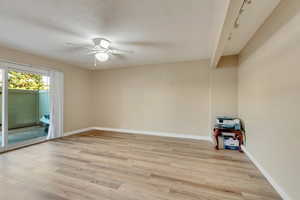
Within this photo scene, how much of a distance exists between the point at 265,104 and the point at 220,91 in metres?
1.75

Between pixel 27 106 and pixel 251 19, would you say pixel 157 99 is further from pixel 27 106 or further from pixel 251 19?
pixel 27 106

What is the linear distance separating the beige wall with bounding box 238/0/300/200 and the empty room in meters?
0.02

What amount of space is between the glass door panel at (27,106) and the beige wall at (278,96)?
16.9 ft

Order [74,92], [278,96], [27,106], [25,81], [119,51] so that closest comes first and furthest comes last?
[278,96], [119,51], [25,81], [27,106], [74,92]

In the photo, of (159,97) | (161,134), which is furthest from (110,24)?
(161,134)

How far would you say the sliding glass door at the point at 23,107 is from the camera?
10.0 ft

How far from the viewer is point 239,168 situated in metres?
2.26

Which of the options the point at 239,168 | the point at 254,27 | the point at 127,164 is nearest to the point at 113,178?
the point at 127,164

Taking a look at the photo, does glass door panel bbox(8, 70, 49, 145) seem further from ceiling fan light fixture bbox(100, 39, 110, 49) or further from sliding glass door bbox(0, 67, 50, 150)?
ceiling fan light fixture bbox(100, 39, 110, 49)

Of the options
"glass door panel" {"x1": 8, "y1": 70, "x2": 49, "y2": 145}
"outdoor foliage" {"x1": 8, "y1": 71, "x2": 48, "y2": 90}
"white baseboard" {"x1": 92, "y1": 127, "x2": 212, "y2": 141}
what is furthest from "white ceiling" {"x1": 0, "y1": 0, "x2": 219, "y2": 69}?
"white baseboard" {"x1": 92, "y1": 127, "x2": 212, "y2": 141}

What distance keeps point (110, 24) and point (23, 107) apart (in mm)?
3379

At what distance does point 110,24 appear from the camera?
212cm

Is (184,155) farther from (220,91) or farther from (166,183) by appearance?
(220,91)

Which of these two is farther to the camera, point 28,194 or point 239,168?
point 239,168
